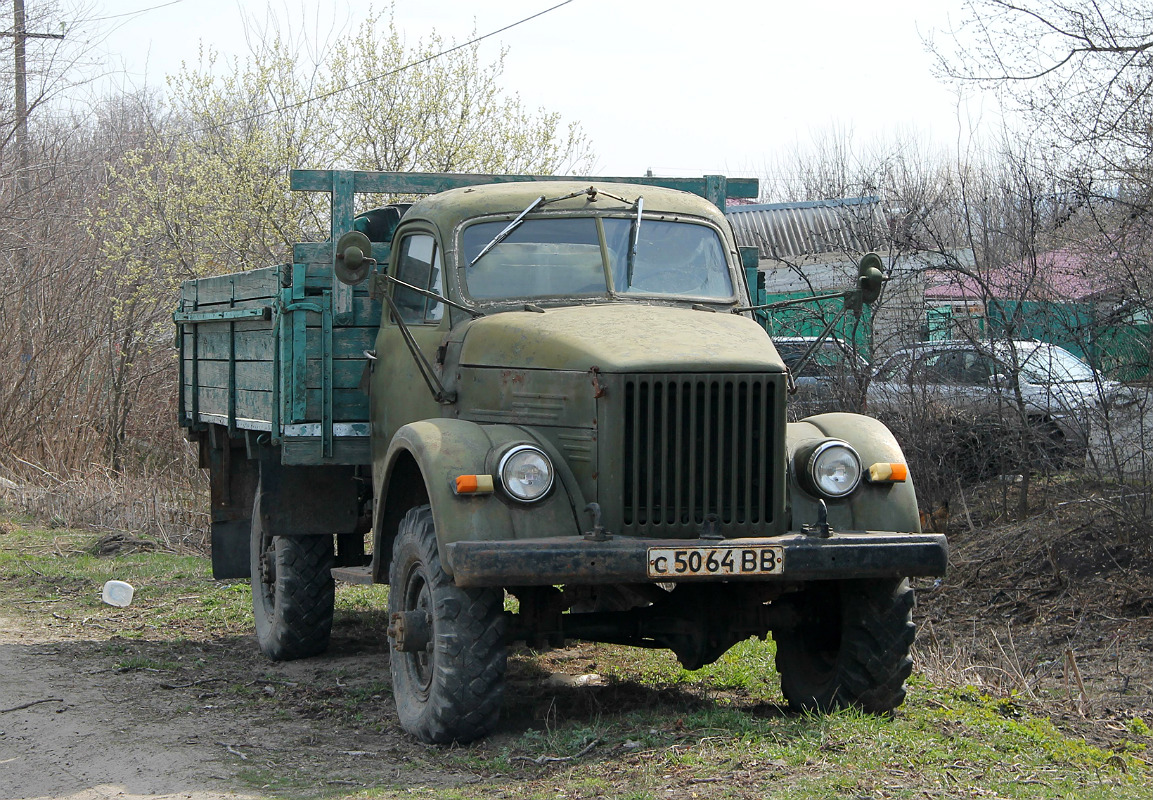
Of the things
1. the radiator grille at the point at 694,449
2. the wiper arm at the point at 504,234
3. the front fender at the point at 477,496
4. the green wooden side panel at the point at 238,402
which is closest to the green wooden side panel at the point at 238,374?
the green wooden side panel at the point at 238,402

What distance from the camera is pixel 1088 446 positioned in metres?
9.65

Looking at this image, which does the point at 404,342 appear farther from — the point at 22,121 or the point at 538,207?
the point at 22,121

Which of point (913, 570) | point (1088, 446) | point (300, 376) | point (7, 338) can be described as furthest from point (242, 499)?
point (7, 338)

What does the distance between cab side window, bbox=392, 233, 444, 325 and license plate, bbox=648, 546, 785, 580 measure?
6.52 feet

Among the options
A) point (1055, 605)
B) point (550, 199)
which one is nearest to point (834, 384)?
point (1055, 605)

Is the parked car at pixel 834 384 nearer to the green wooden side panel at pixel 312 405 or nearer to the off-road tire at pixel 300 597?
the off-road tire at pixel 300 597

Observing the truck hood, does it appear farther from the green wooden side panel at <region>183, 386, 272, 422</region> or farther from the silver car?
the silver car

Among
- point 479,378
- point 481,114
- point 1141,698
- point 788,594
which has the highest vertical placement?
point 481,114

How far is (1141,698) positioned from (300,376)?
4.63 meters

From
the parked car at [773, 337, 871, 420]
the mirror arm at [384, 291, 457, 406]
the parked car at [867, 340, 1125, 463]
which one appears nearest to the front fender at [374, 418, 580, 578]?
the mirror arm at [384, 291, 457, 406]

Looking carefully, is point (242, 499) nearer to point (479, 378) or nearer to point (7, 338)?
point (479, 378)

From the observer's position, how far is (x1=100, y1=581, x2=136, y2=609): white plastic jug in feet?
31.5

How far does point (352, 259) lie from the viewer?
589 centimetres

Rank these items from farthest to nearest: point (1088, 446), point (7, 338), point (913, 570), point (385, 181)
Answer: point (7, 338)
point (1088, 446)
point (385, 181)
point (913, 570)
